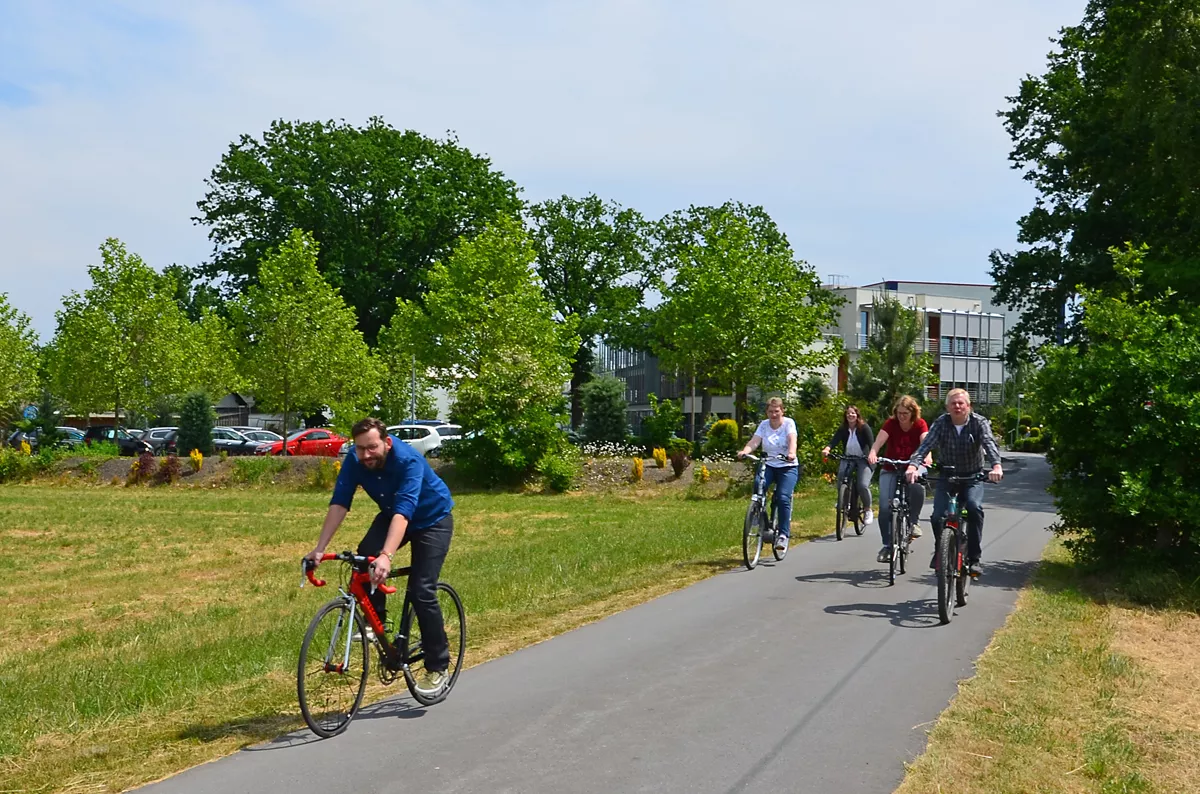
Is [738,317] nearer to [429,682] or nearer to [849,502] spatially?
[849,502]

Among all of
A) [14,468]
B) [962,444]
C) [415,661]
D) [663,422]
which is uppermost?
[663,422]

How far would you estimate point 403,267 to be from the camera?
56406mm

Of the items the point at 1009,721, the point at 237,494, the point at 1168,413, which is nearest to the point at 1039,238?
the point at 237,494

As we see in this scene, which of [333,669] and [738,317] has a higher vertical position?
[738,317]

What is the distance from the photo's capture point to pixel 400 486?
6.40m

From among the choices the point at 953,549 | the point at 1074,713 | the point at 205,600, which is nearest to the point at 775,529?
the point at 953,549

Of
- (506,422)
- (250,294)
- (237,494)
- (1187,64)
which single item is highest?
(1187,64)

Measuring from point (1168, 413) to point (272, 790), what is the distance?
30.2 feet

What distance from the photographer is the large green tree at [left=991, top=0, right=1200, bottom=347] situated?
2570 centimetres

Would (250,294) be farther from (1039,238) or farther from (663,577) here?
(663,577)

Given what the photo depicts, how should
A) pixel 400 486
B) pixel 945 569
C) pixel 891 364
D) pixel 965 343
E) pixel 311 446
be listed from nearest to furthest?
pixel 400 486
pixel 945 569
pixel 311 446
pixel 891 364
pixel 965 343

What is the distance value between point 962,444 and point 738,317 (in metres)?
39.0

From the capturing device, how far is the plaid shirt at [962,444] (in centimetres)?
989

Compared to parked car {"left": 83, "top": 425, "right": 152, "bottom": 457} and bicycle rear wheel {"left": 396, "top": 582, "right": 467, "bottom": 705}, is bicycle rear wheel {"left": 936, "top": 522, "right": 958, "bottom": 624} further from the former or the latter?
parked car {"left": 83, "top": 425, "right": 152, "bottom": 457}
